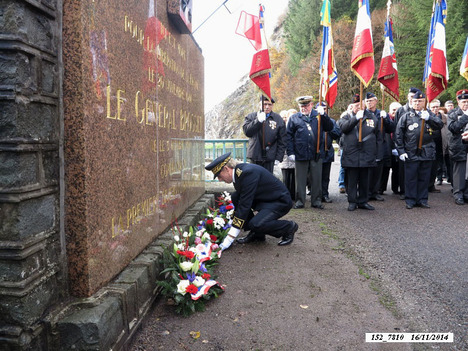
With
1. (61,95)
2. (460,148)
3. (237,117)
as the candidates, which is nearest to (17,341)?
(61,95)

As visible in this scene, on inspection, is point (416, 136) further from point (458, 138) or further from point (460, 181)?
point (460, 181)

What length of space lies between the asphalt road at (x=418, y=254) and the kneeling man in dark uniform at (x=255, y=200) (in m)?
0.88

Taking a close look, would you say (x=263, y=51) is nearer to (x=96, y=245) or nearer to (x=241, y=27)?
(x=241, y=27)

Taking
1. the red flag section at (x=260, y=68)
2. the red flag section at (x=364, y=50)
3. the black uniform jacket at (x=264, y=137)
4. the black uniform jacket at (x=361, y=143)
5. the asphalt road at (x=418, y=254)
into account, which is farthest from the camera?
the black uniform jacket at (x=361, y=143)

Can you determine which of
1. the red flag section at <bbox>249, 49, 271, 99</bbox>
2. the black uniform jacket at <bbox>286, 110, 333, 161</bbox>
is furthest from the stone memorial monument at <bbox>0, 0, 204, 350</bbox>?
the black uniform jacket at <bbox>286, 110, 333, 161</bbox>

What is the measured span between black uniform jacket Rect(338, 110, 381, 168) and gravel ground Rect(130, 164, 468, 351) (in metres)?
1.68

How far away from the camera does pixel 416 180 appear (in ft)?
21.6

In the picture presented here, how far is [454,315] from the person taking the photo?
269 centimetres

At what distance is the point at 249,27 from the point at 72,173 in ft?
16.2

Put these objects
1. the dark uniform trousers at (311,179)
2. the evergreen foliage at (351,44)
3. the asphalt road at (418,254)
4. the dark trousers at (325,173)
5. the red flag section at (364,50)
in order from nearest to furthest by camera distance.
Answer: the asphalt road at (418,254), the red flag section at (364,50), the dark uniform trousers at (311,179), the dark trousers at (325,173), the evergreen foliage at (351,44)

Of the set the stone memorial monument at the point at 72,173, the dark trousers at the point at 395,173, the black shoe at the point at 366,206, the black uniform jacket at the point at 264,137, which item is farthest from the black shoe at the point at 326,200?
the stone memorial monument at the point at 72,173

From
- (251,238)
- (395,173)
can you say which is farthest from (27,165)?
(395,173)

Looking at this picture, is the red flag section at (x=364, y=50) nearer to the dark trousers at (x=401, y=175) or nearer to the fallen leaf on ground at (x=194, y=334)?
the dark trousers at (x=401, y=175)

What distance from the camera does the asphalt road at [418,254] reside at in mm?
2730
